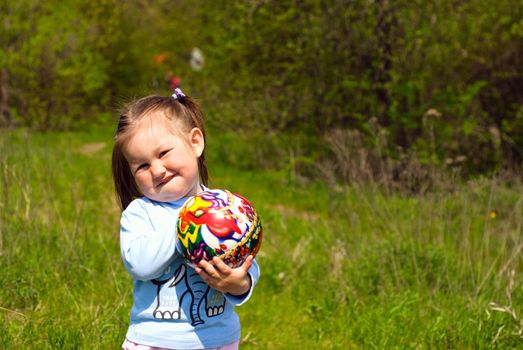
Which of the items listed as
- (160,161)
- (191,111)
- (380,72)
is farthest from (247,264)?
(380,72)

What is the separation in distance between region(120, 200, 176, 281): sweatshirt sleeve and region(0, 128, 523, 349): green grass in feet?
4.66

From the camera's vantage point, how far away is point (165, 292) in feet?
7.93

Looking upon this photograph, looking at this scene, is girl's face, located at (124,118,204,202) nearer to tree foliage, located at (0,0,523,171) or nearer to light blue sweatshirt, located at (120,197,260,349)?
light blue sweatshirt, located at (120,197,260,349)

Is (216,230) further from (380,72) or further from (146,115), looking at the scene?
(380,72)

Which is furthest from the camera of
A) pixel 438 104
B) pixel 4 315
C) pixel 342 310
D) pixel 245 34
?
pixel 245 34

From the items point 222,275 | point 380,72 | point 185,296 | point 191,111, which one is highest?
point 191,111

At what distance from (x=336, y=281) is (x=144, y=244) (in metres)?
2.85

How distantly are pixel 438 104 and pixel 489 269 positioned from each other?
5.69 m

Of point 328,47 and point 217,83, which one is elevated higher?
point 328,47

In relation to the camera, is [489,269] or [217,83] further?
[217,83]

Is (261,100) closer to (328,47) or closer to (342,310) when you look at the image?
(328,47)

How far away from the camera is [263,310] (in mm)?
4816

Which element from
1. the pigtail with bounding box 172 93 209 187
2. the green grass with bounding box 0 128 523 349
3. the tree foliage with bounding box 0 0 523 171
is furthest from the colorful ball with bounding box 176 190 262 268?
the tree foliage with bounding box 0 0 523 171

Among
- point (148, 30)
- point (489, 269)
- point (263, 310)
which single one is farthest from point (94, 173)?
point (148, 30)
